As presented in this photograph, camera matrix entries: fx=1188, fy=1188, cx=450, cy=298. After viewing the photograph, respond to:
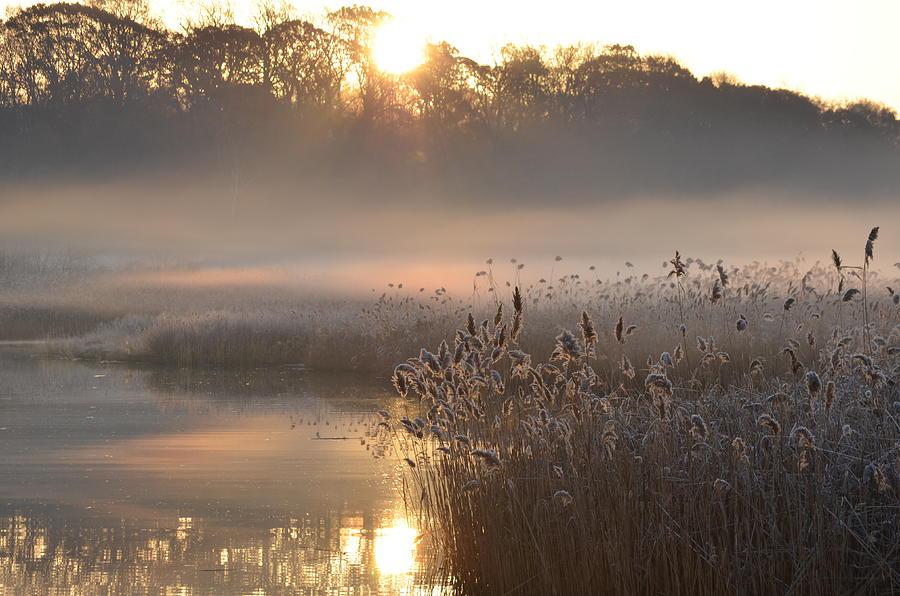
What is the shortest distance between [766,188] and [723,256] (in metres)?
7.87

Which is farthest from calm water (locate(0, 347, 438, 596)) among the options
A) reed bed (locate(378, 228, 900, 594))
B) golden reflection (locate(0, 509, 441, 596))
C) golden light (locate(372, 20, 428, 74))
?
golden light (locate(372, 20, 428, 74))

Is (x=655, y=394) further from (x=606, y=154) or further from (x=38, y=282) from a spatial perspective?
(x=606, y=154)

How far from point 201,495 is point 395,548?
2359 mm

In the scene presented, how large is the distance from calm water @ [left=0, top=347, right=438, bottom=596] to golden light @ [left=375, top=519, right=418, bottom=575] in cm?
1

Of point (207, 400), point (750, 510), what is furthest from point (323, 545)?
point (207, 400)

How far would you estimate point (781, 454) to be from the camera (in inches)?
221

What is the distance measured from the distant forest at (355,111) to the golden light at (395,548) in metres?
30.4

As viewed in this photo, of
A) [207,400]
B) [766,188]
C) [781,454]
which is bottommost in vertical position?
[207,400]

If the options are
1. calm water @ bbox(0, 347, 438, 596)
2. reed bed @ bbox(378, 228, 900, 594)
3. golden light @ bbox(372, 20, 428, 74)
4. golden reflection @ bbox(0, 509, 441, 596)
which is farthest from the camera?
golden light @ bbox(372, 20, 428, 74)

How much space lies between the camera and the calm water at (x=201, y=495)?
697 centimetres

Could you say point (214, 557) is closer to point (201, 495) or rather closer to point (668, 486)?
point (201, 495)

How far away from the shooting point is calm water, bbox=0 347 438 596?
6.97m

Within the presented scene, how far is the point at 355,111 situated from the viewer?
4016 centimetres

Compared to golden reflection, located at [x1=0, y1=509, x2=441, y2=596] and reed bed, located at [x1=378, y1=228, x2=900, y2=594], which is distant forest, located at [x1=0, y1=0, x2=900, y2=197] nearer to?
golden reflection, located at [x1=0, y1=509, x2=441, y2=596]
